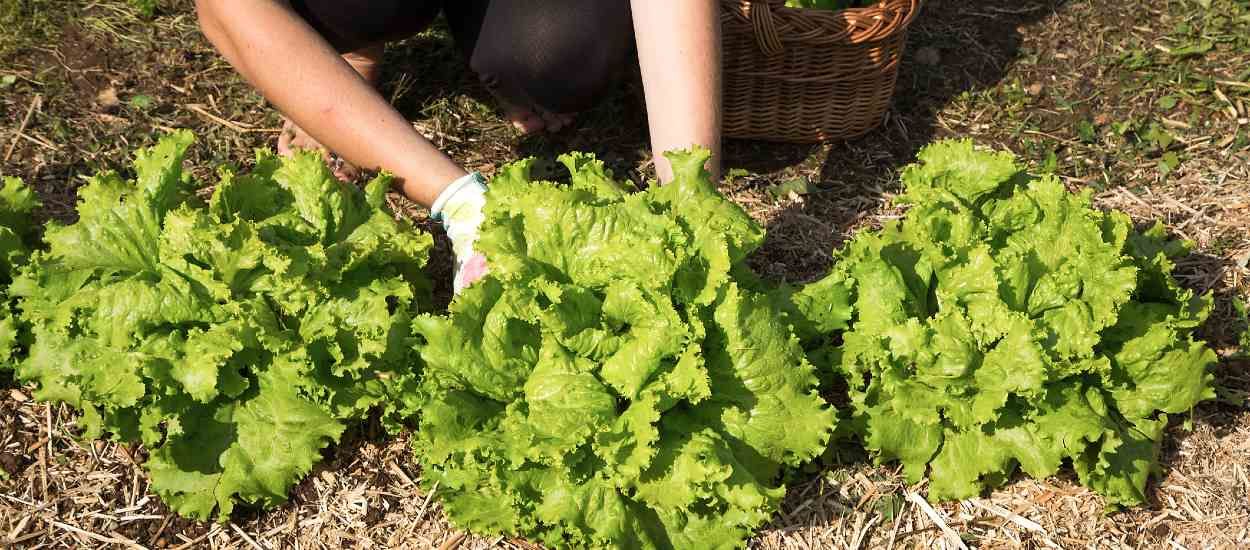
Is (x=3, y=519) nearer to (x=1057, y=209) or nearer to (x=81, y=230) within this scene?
(x=81, y=230)

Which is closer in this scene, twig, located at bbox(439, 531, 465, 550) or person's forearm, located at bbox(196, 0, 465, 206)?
twig, located at bbox(439, 531, 465, 550)

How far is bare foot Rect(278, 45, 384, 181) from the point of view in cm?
473

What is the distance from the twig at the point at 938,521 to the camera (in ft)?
11.7

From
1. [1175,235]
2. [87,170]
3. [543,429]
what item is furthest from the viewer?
[87,170]

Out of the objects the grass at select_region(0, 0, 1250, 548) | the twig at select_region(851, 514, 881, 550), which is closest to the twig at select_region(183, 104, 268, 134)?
the grass at select_region(0, 0, 1250, 548)

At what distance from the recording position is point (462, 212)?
385 cm

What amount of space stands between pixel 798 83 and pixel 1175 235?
1.72 metres

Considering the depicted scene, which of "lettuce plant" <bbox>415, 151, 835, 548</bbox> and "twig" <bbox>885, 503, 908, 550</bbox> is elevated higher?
"lettuce plant" <bbox>415, 151, 835, 548</bbox>

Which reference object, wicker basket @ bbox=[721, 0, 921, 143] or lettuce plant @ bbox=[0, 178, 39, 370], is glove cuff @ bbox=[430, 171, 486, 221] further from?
lettuce plant @ bbox=[0, 178, 39, 370]

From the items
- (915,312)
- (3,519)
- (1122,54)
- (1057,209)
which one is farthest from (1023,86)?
(3,519)

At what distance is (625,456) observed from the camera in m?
3.18

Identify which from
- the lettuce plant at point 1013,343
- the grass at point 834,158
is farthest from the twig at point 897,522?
the lettuce plant at point 1013,343

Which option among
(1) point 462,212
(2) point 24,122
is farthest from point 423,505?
(2) point 24,122

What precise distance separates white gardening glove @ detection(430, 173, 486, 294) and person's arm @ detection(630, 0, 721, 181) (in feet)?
2.18
